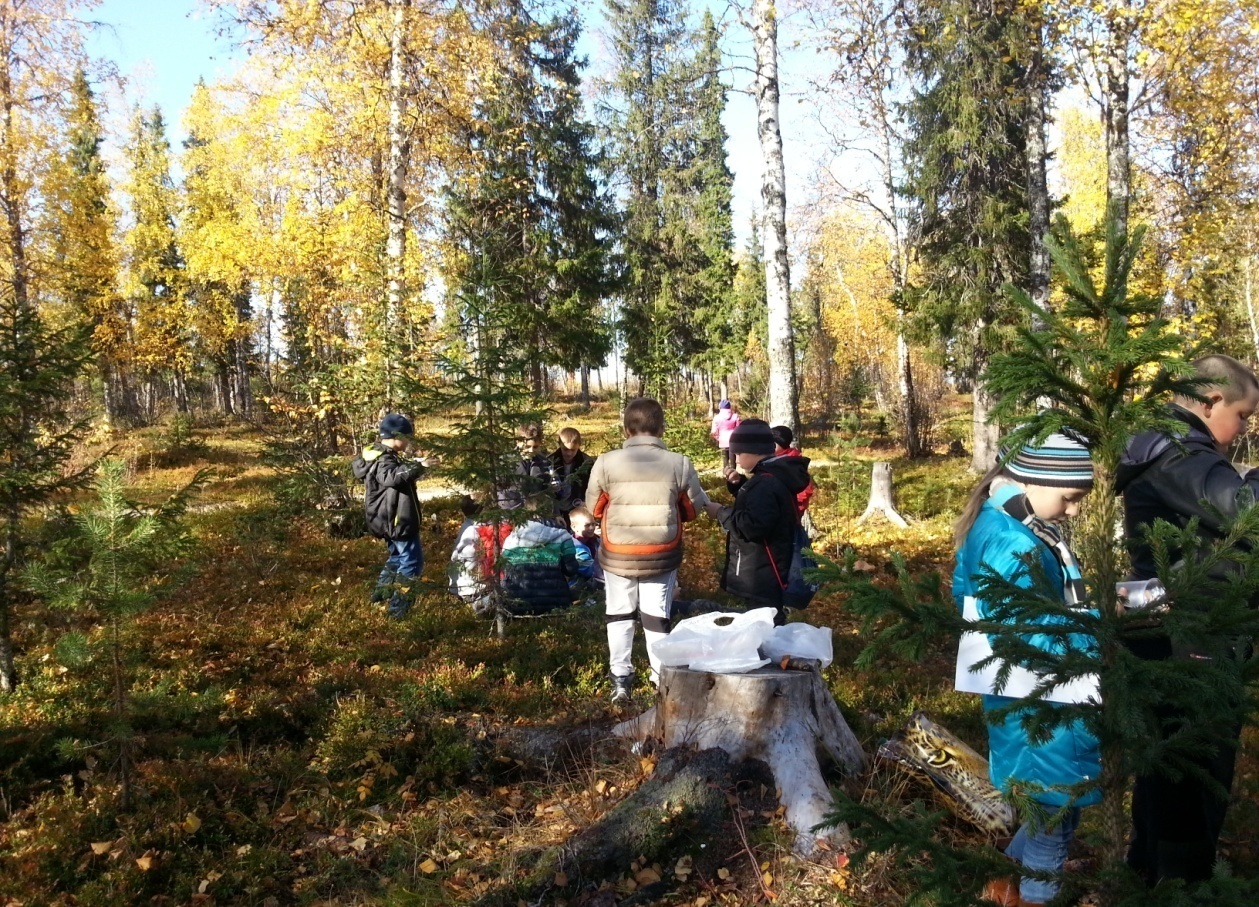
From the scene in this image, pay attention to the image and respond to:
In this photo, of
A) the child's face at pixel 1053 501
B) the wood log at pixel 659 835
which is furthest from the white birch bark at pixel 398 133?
the child's face at pixel 1053 501

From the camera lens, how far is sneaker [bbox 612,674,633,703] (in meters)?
5.65

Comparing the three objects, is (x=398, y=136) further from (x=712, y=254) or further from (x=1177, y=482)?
(x=712, y=254)

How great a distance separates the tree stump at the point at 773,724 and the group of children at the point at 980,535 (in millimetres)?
450

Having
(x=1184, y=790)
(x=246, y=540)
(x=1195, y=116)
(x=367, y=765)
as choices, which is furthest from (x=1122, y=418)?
(x=1195, y=116)

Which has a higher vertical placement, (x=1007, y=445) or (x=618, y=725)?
(x=1007, y=445)

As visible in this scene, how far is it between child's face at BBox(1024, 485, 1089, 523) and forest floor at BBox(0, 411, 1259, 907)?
938 millimetres

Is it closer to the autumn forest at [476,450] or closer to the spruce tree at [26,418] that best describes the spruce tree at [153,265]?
the autumn forest at [476,450]

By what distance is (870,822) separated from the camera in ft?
6.32

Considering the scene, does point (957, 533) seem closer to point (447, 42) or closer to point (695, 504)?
point (695, 504)

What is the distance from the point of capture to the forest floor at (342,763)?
3.79m

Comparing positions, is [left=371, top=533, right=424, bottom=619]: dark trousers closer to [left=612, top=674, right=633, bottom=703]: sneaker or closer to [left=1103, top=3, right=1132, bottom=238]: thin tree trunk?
[left=612, top=674, right=633, bottom=703]: sneaker

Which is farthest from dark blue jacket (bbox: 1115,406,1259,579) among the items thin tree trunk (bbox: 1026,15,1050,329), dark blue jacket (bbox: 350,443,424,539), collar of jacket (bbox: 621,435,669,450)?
thin tree trunk (bbox: 1026,15,1050,329)

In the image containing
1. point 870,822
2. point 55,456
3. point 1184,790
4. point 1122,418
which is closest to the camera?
point 1122,418

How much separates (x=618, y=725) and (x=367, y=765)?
157 cm
